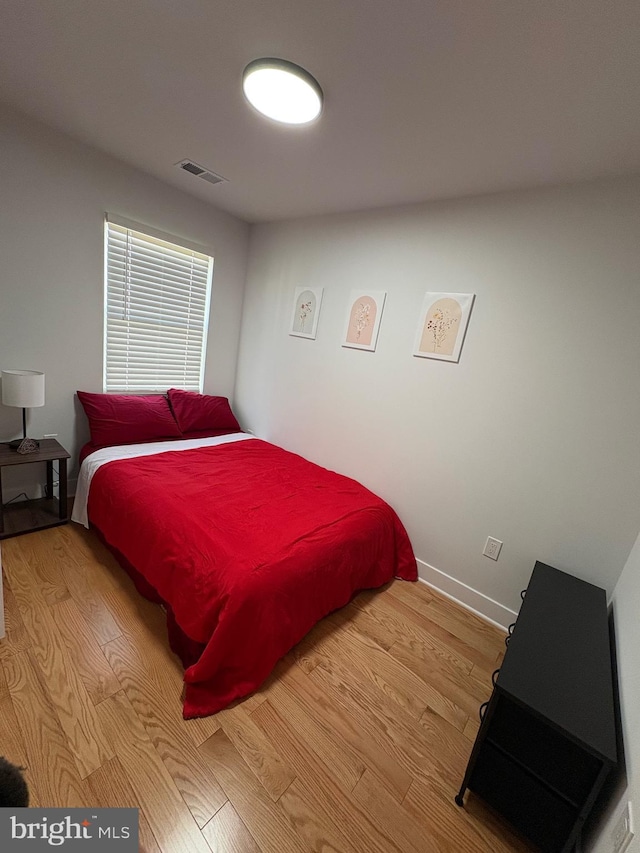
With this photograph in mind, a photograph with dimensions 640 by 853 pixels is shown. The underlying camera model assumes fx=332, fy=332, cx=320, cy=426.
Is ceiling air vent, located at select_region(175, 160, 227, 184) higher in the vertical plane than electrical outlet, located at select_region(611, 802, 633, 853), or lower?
higher

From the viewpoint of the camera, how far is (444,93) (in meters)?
1.23

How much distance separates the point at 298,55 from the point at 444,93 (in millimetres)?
546

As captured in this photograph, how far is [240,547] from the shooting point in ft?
4.95

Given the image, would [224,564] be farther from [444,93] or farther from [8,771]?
[444,93]

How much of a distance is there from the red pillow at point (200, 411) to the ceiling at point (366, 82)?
1.75 meters

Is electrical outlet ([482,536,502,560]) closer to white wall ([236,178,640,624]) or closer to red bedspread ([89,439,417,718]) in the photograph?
white wall ([236,178,640,624])

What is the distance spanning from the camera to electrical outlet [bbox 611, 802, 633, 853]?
77 cm

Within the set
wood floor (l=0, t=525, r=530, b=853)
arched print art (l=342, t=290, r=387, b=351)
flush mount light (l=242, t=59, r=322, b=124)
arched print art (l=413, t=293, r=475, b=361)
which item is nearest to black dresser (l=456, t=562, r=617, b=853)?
wood floor (l=0, t=525, r=530, b=853)

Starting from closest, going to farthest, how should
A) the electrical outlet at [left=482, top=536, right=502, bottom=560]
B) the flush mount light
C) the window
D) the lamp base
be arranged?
the flush mount light, the electrical outlet at [left=482, top=536, right=502, bottom=560], the lamp base, the window

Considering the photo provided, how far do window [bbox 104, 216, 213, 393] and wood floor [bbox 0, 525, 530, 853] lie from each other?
5.28 feet

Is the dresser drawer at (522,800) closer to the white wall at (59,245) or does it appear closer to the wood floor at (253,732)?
the wood floor at (253,732)

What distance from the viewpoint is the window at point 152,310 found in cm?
249

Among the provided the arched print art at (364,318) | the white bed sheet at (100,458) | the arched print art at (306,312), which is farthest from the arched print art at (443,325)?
the white bed sheet at (100,458)

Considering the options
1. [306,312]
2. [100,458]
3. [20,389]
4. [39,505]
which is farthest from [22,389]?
[306,312]
